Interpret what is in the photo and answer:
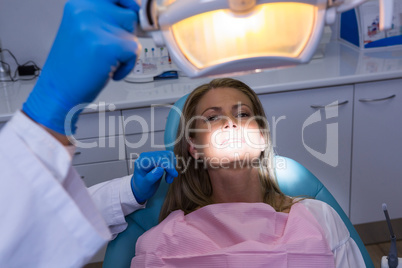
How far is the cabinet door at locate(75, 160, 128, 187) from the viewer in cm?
223

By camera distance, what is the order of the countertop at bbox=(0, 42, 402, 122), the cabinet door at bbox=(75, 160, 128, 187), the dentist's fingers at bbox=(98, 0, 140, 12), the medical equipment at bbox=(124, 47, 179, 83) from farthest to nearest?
the medical equipment at bbox=(124, 47, 179, 83) → the cabinet door at bbox=(75, 160, 128, 187) → the countertop at bbox=(0, 42, 402, 122) → the dentist's fingers at bbox=(98, 0, 140, 12)

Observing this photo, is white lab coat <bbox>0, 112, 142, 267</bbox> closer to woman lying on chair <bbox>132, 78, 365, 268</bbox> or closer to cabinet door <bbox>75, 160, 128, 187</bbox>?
woman lying on chair <bbox>132, 78, 365, 268</bbox>

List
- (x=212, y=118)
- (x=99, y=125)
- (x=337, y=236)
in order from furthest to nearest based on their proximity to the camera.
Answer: (x=99, y=125) < (x=212, y=118) < (x=337, y=236)

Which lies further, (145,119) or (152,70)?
(152,70)

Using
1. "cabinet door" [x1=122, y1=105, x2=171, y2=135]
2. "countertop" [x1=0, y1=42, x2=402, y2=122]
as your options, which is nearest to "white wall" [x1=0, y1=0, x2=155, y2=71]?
"countertop" [x1=0, y1=42, x2=402, y2=122]

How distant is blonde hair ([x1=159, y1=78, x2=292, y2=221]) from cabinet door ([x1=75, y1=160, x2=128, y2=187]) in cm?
61

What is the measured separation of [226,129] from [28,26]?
158 cm

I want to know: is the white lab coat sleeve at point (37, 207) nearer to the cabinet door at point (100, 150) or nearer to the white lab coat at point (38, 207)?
the white lab coat at point (38, 207)

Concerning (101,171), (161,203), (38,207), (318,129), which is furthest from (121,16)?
(318,129)

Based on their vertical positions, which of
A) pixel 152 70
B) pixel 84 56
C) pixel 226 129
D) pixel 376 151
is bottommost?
pixel 376 151

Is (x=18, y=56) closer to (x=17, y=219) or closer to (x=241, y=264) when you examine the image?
(x=241, y=264)

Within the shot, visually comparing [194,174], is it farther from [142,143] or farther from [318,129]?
[318,129]

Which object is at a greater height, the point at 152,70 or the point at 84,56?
the point at 84,56

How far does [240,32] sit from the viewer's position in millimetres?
702
